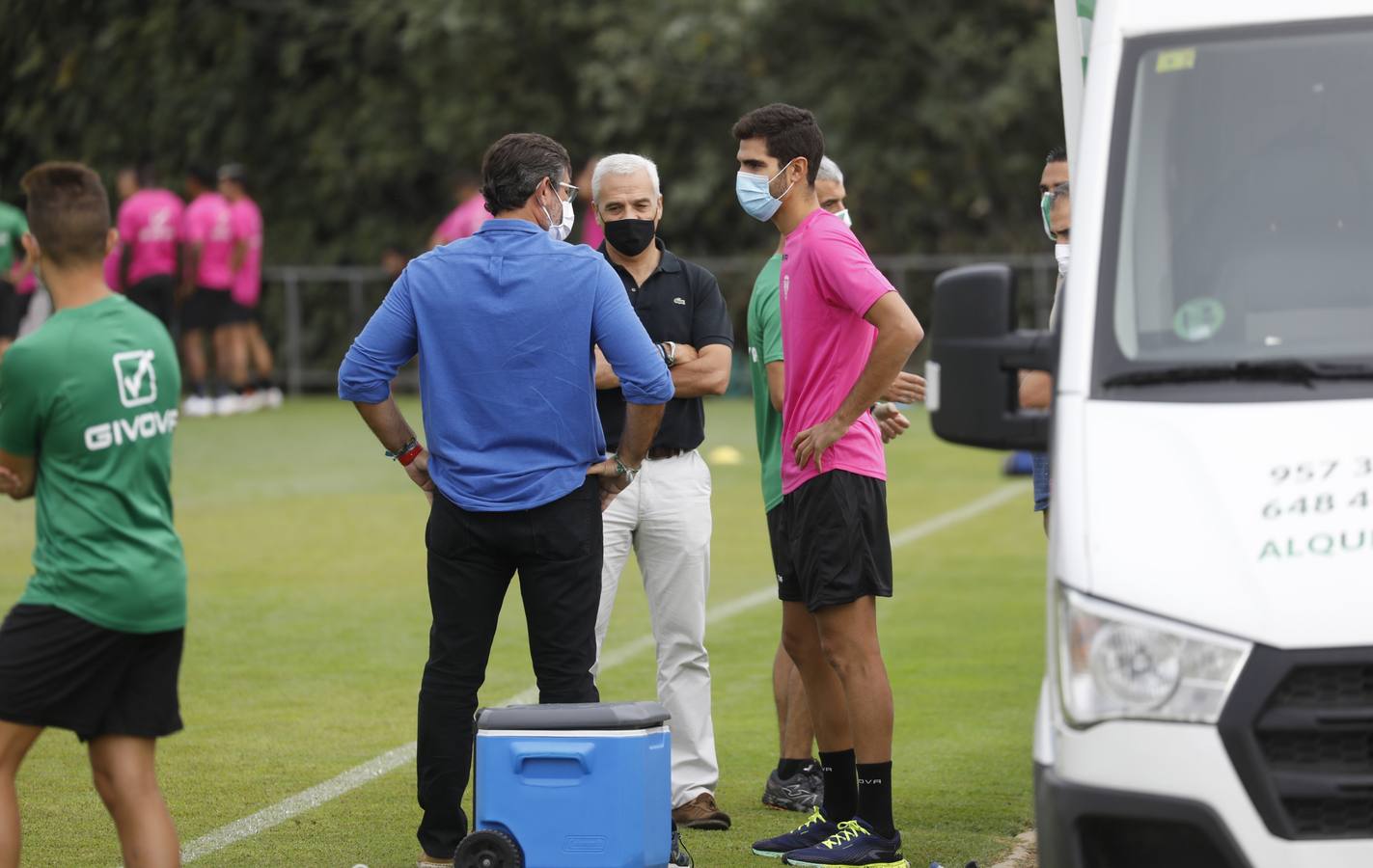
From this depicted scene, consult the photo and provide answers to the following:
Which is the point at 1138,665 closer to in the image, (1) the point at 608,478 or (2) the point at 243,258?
Answer: (1) the point at 608,478

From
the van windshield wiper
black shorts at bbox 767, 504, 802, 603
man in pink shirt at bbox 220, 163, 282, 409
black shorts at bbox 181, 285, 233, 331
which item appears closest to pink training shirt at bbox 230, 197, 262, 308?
man in pink shirt at bbox 220, 163, 282, 409

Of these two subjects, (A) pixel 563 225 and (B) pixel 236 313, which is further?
(B) pixel 236 313

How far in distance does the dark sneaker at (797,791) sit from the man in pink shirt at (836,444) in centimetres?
65

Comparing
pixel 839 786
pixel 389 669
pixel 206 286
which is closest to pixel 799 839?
pixel 839 786

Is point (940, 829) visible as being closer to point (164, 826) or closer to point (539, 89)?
point (164, 826)

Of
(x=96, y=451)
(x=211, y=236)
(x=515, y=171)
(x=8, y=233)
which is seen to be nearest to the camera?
(x=96, y=451)

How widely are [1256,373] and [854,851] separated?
2210 millimetres

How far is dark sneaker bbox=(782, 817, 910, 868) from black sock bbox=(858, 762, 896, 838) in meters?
0.03

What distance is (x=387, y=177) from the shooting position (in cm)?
3306

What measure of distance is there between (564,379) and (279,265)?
Result: 89.8 feet

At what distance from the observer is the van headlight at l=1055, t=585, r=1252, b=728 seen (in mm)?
4348

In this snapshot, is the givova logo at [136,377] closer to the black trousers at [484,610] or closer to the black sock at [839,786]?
the black trousers at [484,610]

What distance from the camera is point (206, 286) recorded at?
959 inches

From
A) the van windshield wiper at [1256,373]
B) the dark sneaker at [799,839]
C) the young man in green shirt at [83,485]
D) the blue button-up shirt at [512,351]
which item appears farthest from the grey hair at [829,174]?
the young man in green shirt at [83,485]
